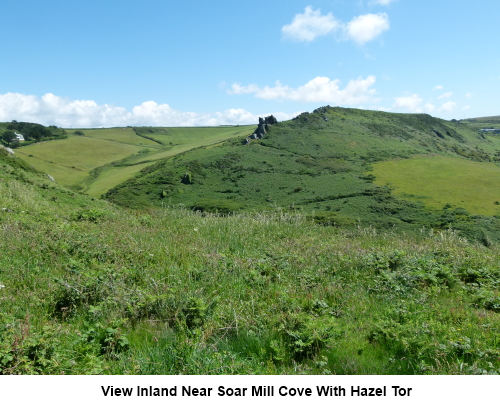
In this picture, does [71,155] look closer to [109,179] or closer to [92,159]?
[92,159]

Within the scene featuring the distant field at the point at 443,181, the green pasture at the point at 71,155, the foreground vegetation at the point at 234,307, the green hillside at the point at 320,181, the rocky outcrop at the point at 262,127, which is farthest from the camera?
the rocky outcrop at the point at 262,127

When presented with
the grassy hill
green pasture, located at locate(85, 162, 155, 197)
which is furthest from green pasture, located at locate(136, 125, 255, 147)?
green pasture, located at locate(85, 162, 155, 197)

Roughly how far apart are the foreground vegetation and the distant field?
4170 cm

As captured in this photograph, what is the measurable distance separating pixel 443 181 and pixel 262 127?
47262 millimetres

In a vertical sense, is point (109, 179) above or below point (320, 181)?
below

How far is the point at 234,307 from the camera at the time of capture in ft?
17.6

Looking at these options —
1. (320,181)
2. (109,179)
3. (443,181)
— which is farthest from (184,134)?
(443,181)

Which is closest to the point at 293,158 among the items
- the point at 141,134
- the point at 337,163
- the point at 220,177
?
the point at 337,163

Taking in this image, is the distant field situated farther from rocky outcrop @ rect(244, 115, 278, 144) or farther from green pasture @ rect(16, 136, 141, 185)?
green pasture @ rect(16, 136, 141, 185)

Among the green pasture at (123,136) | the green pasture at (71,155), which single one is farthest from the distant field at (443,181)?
the green pasture at (123,136)

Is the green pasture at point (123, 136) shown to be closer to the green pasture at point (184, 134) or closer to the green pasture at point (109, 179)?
the green pasture at point (184, 134)

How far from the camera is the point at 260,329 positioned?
16.0 ft

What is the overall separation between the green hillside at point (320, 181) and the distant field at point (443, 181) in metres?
0.33

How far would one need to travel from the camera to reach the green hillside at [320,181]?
40594mm
